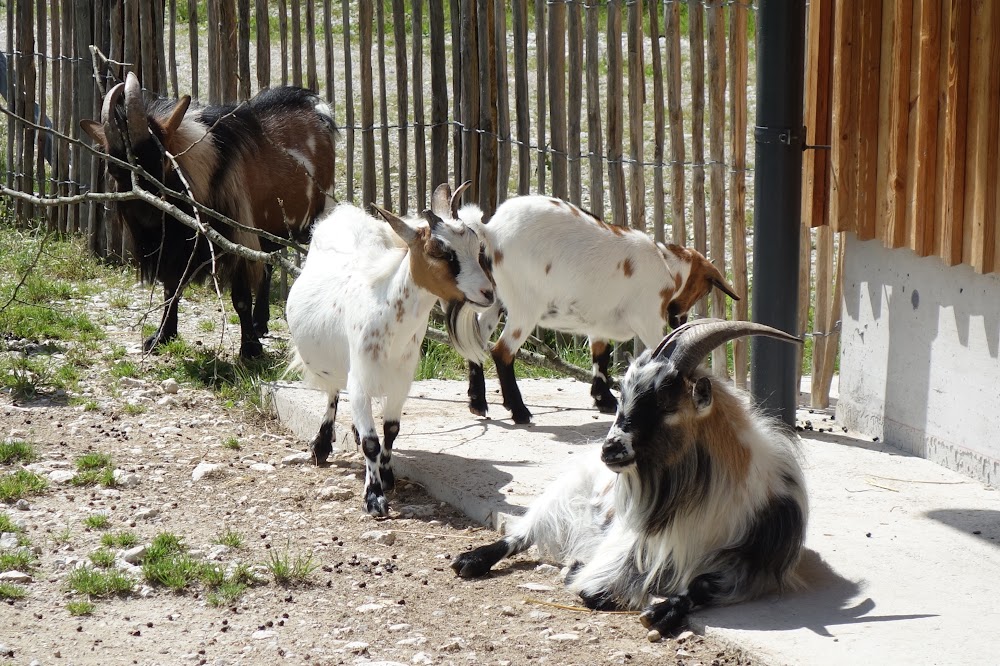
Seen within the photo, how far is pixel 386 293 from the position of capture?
17.1 ft

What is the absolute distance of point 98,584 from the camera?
4367 millimetres

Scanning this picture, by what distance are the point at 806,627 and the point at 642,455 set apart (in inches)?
28.9

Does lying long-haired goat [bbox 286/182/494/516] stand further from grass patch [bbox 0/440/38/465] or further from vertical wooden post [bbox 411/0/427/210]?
vertical wooden post [bbox 411/0/427/210]

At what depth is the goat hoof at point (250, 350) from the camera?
7672mm

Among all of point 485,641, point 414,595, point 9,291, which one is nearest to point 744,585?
point 485,641

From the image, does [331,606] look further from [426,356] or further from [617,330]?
[426,356]

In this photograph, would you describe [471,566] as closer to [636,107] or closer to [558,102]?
[636,107]

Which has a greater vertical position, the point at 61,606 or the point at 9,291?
the point at 9,291

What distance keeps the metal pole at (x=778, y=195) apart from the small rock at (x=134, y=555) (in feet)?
8.81

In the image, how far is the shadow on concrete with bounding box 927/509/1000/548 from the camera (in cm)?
463

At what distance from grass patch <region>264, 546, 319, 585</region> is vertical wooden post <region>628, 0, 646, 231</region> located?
3002 mm

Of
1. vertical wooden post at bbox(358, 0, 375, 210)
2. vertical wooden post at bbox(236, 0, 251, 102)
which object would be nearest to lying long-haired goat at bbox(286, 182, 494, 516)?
vertical wooden post at bbox(358, 0, 375, 210)

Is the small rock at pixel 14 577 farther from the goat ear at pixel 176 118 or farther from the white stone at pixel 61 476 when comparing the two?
the goat ear at pixel 176 118

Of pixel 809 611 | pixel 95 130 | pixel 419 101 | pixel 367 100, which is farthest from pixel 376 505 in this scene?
pixel 367 100
